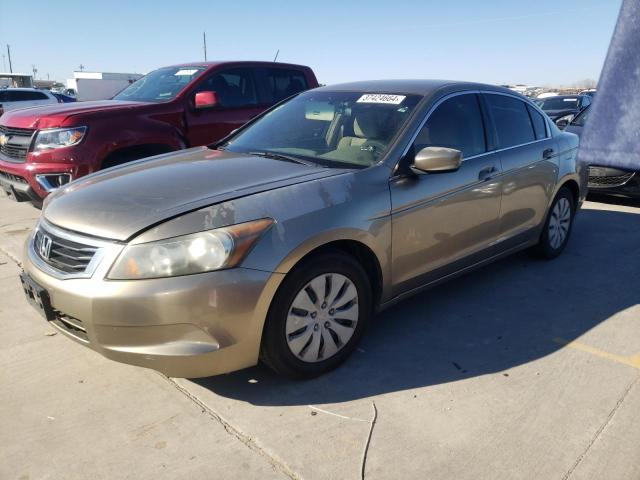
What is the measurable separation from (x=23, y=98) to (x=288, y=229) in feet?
→ 60.7

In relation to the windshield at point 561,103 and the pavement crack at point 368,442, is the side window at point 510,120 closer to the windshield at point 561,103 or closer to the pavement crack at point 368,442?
the pavement crack at point 368,442

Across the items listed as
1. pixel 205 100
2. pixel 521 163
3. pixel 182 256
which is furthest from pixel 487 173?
pixel 205 100

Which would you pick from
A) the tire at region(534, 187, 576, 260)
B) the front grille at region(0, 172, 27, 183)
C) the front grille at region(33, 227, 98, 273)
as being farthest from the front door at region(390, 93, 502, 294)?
the front grille at region(0, 172, 27, 183)

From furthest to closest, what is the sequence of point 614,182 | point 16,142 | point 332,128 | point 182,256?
point 614,182 < point 16,142 < point 332,128 < point 182,256

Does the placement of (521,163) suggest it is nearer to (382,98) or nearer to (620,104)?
(382,98)

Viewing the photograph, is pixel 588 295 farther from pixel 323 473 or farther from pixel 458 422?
pixel 323 473

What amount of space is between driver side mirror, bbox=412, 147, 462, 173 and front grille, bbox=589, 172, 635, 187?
487cm

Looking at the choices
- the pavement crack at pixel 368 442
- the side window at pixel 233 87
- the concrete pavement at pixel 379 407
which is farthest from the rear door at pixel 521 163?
the side window at pixel 233 87

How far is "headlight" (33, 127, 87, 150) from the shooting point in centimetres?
488

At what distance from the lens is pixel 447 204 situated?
3453 millimetres

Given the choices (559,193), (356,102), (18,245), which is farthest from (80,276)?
(559,193)

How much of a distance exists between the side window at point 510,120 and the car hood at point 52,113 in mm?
3420

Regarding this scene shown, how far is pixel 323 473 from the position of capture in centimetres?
225

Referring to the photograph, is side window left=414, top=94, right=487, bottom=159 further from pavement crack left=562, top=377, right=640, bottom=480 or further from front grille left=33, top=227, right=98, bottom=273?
front grille left=33, top=227, right=98, bottom=273
